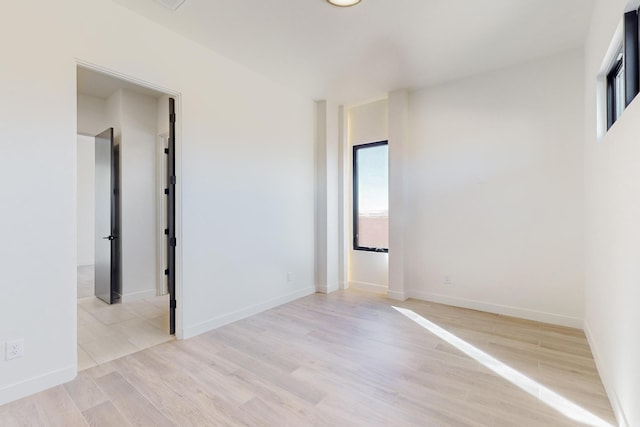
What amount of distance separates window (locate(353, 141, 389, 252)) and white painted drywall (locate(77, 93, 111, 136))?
12.5 ft

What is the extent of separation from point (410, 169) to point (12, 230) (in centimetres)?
407

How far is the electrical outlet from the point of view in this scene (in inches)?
78.9

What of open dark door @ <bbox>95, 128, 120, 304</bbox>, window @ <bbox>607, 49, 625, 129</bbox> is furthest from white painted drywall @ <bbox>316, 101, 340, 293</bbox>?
window @ <bbox>607, 49, 625, 129</bbox>

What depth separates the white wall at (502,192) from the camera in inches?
129

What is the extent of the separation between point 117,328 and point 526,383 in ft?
12.2

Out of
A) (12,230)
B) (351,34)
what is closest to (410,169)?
(351,34)

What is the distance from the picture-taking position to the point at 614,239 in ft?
6.30

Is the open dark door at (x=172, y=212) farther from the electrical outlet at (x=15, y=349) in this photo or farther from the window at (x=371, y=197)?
the window at (x=371, y=197)

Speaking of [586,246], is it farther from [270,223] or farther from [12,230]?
[12,230]

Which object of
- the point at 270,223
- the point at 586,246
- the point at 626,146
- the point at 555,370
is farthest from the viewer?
the point at 270,223

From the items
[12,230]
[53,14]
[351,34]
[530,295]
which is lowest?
[530,295]

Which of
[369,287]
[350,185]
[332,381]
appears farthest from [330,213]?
[332,381]

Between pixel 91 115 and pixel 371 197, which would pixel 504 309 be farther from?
pixel 91 115

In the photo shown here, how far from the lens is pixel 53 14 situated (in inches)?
85.7
